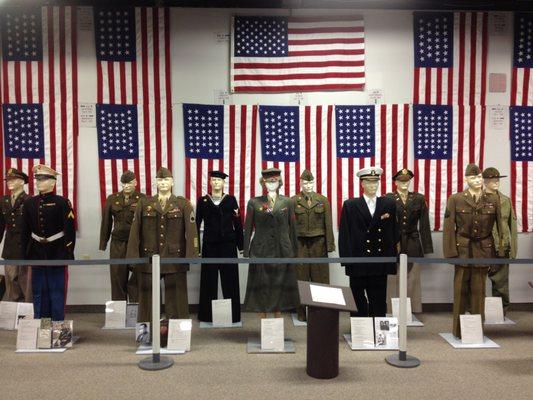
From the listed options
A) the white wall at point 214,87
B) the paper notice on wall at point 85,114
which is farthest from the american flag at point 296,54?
the paper notice on wall at point 85,114

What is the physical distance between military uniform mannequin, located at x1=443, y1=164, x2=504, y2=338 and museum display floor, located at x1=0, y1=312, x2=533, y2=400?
0.50 metres

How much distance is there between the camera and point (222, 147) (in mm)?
6484

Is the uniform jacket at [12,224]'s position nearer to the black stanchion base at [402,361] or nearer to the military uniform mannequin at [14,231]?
the military uniform mannequin at [14,231]

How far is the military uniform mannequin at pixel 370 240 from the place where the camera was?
5.05 meters

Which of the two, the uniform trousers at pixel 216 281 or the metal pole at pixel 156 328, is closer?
the metal pole at pixel 156 328

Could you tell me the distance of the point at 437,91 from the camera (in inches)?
257

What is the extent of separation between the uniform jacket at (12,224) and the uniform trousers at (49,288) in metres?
0.60

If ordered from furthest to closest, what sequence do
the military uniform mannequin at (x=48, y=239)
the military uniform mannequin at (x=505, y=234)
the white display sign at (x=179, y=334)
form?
the military uniform mannequin at (x=505, y=234) → the military uniform mannequin at (x=48, y=239) → the white display sign at (x=179, y=334)

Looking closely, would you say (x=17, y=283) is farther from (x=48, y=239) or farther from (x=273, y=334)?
(x=273, y=334)

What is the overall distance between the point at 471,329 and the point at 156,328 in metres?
2.95


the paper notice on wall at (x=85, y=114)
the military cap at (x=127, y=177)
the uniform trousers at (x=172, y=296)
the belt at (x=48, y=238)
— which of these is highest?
the paper notice on wall at (x=85, y=114)

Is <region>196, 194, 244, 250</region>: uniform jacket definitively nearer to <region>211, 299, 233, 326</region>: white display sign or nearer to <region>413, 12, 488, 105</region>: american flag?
<region>211, 299, 233, 326</region>: white display sign

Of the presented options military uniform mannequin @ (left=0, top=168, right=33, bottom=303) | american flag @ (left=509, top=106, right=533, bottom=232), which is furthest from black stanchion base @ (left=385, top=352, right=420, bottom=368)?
military uniform mannequin @ (left=0, top=168, right=33, bottom=303)

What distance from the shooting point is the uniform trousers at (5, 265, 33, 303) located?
5770 mm
